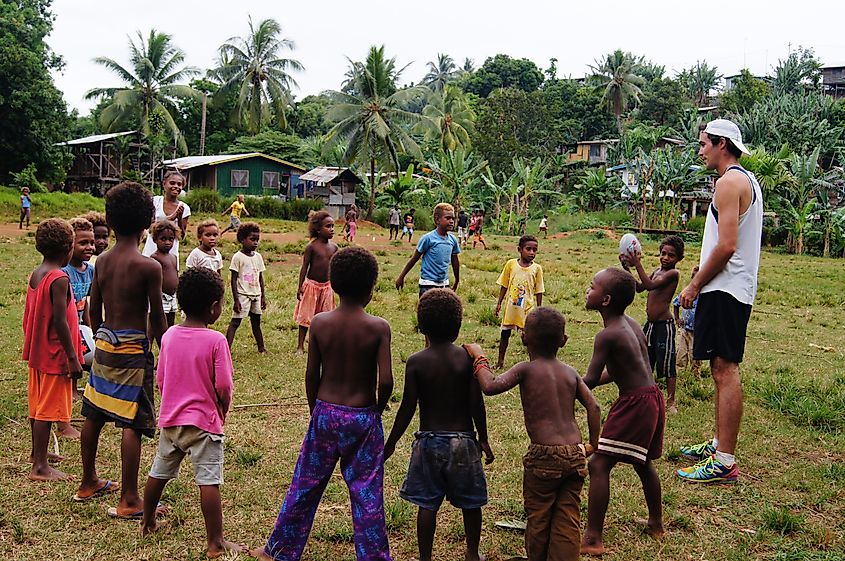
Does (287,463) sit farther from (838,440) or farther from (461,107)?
(461,107)

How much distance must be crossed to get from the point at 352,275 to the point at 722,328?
2771 mm

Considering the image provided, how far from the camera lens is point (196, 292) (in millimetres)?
3814

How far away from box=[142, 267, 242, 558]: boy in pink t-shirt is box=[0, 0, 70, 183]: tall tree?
34.2 metres

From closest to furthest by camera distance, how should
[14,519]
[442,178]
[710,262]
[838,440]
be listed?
[14,519] → [710,262] → [838,440] → [442,178]

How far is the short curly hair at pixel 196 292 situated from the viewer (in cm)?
381

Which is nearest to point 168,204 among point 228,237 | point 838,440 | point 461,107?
point 838,440

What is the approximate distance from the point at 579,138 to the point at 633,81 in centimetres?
662

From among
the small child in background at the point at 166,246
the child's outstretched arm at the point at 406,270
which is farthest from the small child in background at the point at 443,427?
the child's outstretched arm at the point at 406,270

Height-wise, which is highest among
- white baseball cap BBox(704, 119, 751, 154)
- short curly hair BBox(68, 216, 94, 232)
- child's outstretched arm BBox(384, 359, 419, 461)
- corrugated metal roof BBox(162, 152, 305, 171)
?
corrugated metal roof BBox(162, 152, 305, 171)

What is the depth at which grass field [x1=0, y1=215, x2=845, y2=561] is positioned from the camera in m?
3.98

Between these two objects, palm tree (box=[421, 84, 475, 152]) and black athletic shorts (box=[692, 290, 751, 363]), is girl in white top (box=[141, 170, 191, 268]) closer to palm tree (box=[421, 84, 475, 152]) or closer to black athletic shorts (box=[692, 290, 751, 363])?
black athletic shorts (box=[692, 290, 751, 363])

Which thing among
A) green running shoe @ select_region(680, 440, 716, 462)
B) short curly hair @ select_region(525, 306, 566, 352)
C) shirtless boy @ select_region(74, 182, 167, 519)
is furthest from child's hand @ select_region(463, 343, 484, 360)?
green running shoe @ select_region(680, 440, 716, 462)

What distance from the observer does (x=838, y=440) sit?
5.90 metres

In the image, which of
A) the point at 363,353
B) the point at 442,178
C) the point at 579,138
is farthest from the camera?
the point at 579,138
